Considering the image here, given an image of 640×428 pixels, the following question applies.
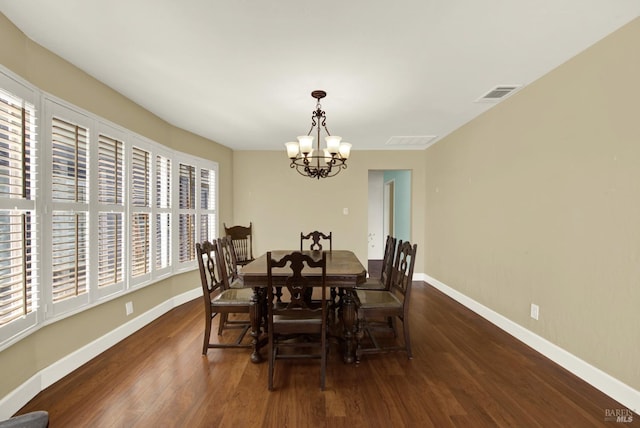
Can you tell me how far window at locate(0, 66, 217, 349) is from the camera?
1780 millimetres

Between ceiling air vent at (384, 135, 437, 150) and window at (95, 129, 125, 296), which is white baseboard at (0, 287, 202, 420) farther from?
ceiling air vent at (384, 135, 437, 150)

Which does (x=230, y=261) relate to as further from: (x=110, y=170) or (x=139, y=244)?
(x=110, y=170)

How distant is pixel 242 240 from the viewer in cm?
499

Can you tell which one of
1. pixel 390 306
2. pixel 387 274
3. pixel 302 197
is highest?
pixel 302 197

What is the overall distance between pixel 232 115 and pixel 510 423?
3.73 metres

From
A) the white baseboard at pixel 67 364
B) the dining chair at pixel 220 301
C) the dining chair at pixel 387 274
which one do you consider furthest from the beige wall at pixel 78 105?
the dining chair at pixel 387 274

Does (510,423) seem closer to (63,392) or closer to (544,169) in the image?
(544,169)

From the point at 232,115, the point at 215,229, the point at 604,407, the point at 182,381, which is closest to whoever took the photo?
the point at 604,407

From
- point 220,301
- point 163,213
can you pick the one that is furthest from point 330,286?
point 163,213

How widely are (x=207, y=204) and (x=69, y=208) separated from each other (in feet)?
7.46

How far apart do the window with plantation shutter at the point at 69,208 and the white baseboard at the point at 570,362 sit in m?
3.99

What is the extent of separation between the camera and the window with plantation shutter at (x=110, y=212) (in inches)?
101

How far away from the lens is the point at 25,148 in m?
1.89

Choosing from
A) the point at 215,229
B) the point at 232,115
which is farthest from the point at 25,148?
the point at 215,229
